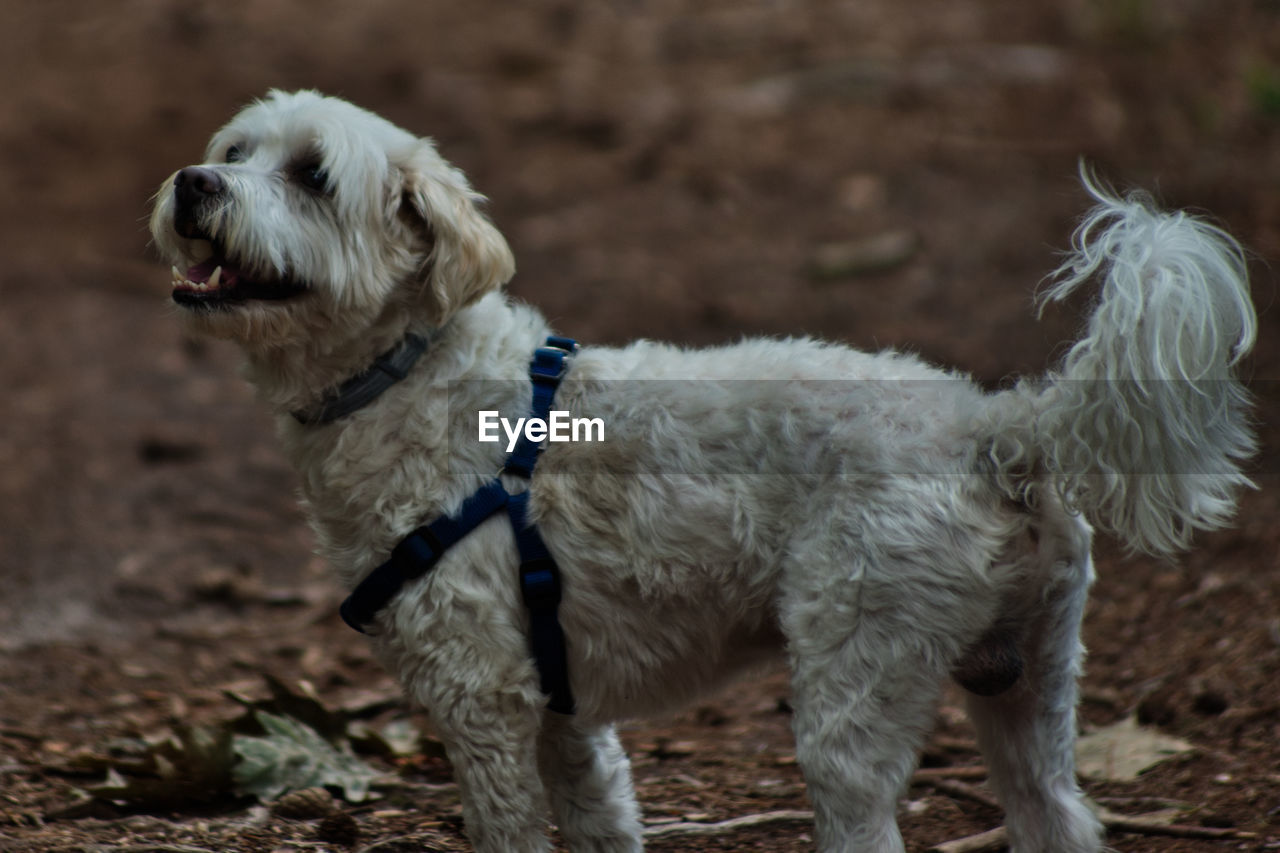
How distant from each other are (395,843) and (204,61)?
1158cm

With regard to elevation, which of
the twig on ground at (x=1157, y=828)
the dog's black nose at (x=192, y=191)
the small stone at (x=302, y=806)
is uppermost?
the dog's black nose at (x=192, y=191)

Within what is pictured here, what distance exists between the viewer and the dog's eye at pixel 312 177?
382 cm

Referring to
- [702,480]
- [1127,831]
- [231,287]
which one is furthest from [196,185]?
[1127,831]

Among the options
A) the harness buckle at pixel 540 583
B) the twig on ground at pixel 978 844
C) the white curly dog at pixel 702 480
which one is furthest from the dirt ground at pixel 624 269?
the harness buckle at pixel 540 583

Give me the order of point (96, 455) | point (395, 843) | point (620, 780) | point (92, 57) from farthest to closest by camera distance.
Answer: point (92, 57), point (96, 455), point (395, 843), point (620, 780)

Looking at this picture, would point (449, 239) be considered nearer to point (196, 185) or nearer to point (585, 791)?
point (196, 185)

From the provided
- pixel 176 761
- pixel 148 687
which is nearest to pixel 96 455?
pixel 148 687

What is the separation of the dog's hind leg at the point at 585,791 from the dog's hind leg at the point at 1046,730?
1113mm

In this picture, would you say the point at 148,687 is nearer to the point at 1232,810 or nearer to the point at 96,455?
the point at 96,455

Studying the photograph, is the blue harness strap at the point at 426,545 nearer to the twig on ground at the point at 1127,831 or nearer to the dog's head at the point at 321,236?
the dog's head at the point at 321,236

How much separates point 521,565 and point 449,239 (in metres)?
0.95

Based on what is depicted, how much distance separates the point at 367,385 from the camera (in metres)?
3.79

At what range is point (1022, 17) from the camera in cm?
1320

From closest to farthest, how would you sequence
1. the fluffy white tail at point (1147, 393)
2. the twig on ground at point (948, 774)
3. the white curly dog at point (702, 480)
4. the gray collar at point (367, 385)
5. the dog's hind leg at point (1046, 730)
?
the fluffy white tail at point (1147, 393) < the white curly dog at point (702, 480) < the dog's hind leg at point (1046, 730) < the gray collar at point (367, 385) < the twig on ground at point (948, 774)
